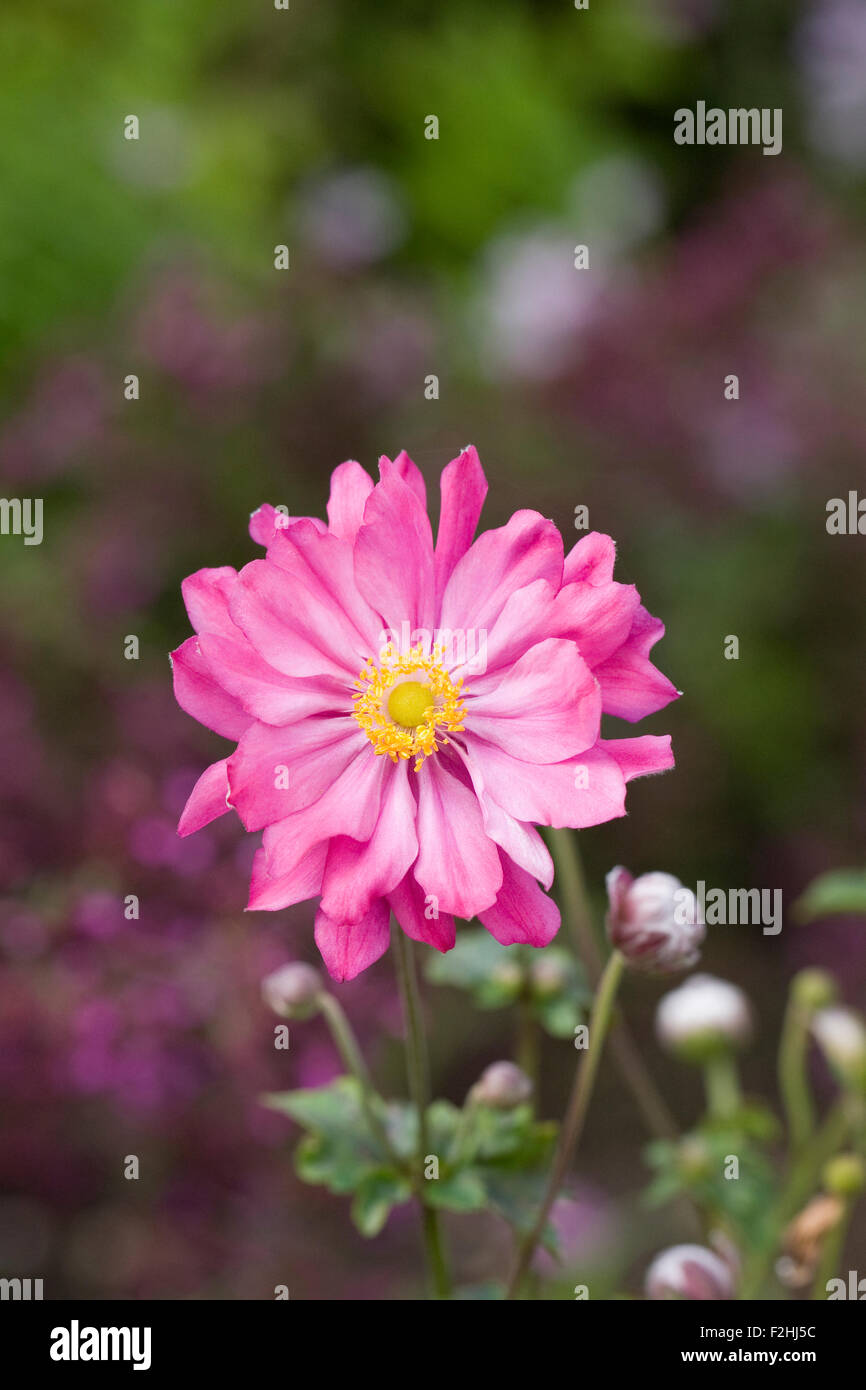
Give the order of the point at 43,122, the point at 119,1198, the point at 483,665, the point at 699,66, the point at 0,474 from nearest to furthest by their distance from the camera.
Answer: the point at 483,665
the point at 119,1198
the point at 0,474
the point at 43,122
the point at 699,66

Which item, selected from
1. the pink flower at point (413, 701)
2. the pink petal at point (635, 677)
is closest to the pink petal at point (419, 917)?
the pink flower at point (413, 701)

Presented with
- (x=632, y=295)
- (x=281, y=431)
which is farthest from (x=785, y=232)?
(x=281, y=431)

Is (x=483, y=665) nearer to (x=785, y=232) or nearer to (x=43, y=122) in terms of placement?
(x=785, y=232)

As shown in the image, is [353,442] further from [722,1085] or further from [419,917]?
[419,917]

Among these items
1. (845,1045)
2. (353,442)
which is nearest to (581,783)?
(845,1045)

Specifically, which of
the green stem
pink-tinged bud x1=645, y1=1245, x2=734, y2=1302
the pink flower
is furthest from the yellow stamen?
pink-tinged bud x1=645, y1=1245, x2=734, y2=1302

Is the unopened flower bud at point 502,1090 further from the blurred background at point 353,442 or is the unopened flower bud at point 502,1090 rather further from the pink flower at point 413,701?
the blurred background at point 353,442
